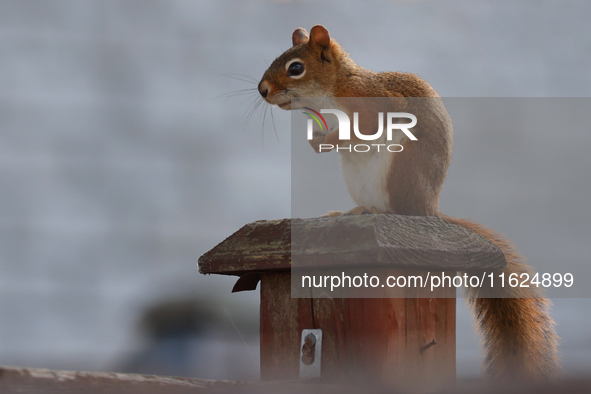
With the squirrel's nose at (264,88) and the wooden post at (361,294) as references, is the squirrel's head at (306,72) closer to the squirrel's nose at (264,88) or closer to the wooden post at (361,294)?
the squirrel's nose at (264,88)

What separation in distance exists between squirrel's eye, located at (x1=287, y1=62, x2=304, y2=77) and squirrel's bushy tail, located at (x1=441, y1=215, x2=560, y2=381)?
86cm

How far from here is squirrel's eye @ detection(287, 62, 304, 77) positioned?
1884 millimetres

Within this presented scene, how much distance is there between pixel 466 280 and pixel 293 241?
542 mm

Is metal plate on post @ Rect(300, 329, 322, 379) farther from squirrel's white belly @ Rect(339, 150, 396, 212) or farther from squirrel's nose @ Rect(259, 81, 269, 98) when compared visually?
squirrel's nose @ Rect(259, 81, 269, 98)

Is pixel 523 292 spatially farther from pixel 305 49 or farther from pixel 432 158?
pixel 305 49

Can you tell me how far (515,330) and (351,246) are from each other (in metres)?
0.62

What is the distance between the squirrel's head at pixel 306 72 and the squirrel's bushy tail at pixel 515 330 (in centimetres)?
80

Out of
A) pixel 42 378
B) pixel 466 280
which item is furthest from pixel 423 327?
pixel 42 378

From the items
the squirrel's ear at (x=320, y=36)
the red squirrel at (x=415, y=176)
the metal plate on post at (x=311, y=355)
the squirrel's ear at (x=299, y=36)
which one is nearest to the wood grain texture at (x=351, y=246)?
the metal plate on post at (x=311, y=355)

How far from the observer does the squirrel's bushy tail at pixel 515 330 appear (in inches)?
58.0

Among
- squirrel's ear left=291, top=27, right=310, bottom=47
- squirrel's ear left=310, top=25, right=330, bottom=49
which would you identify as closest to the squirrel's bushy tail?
squirrel's ear left=310, top=25, right=330, bottom=49

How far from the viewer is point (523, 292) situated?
1.55 metres

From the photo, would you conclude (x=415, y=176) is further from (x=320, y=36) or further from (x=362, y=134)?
(x=320, y=36)

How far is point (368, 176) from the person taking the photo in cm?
167
